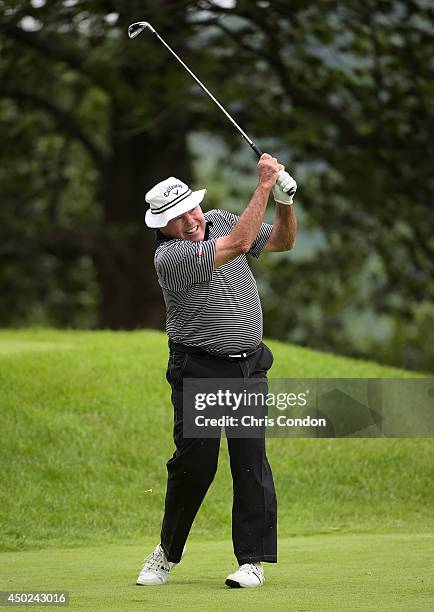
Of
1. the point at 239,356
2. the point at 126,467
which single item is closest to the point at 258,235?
the point at 239,356

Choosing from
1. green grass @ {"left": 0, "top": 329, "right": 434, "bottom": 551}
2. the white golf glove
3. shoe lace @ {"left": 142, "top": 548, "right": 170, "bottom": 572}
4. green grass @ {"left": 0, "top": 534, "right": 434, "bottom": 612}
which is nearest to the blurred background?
green grass @ {"left": 0, "top": 329, "right": 434, "bottom": 551}

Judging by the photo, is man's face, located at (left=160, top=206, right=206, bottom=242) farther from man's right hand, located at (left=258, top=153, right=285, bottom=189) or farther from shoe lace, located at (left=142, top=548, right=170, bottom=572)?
shoe lace, located at (left=142, top=548, right=170, bottom=572)

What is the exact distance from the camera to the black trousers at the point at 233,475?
20.2 feet

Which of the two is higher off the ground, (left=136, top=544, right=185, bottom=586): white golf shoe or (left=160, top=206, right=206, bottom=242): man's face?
(left=160, top=206, right=206, bottom=242): man's face

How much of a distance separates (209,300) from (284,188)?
2.12 feet

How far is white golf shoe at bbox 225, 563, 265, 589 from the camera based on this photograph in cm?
602

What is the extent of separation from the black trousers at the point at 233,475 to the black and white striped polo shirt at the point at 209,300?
0.09 m

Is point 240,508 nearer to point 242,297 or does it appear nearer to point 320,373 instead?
point 242,297

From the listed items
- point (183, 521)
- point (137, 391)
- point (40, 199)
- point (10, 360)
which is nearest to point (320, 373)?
point (137, 391)

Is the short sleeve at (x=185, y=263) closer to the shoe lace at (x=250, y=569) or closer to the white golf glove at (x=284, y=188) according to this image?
the white golf glove at (x=284, y=188)

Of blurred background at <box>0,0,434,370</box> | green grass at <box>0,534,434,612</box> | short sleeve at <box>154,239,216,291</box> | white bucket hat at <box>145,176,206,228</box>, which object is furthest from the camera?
blurred background at <box>0,0,434,370</box>

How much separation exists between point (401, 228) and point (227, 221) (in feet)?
60.5

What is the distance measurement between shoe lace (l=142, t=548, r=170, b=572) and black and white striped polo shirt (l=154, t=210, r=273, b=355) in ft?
3.56

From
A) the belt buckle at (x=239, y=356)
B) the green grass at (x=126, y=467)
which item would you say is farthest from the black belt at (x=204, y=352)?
the green grass at (x=126, y=467)
